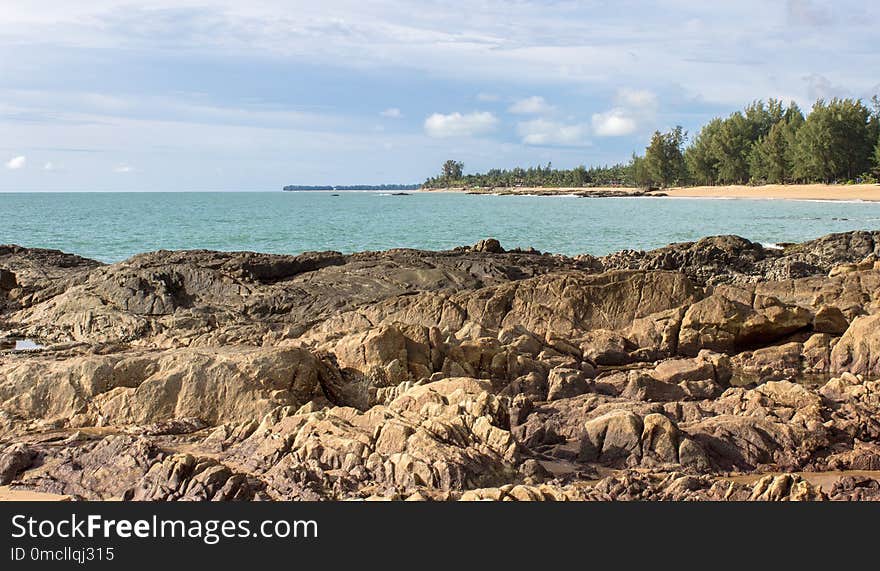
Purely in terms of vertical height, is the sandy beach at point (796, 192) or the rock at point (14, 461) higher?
the sandy beach at point (796, 192)

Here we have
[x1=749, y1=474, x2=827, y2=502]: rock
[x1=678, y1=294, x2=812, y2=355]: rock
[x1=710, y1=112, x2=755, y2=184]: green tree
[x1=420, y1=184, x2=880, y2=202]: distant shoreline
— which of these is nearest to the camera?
[x1=749, y1=474, x2=827, y2=502]: rock

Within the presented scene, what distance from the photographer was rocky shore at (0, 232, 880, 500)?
5449mm

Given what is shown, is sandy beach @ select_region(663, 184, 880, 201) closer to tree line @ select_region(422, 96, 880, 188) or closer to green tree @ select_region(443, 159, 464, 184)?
tree line @ select_region(422, 96, 880, 188)

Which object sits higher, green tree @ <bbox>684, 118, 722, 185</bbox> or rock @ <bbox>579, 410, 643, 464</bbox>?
green tree @ <bbox>684, 118, 722, 185</bbox>

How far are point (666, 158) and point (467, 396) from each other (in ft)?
353

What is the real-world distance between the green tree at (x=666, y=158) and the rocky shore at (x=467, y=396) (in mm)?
99328

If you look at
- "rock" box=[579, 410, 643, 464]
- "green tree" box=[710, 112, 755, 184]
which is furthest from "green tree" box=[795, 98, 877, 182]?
"rock" box=[579, 410, 643, 464]

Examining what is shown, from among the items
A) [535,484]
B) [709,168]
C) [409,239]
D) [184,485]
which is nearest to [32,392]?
[184,485]

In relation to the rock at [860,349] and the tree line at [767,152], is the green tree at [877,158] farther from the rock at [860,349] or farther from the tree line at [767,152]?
the rock at [860,349]

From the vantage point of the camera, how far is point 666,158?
108m

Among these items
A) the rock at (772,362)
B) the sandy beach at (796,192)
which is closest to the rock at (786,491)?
the rock at (772,362)

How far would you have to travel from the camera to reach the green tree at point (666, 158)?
107688 millimetres

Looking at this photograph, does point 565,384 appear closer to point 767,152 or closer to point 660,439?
point 660,439

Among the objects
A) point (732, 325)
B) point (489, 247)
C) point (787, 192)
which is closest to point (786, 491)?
point (732, 325)
